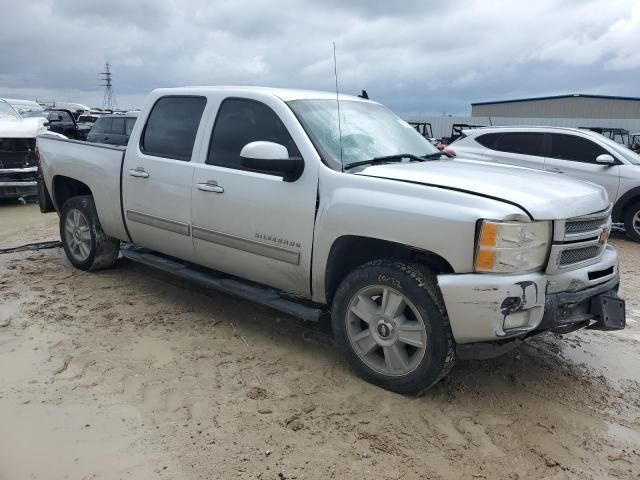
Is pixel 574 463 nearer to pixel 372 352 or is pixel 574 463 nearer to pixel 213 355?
pixel 372 352

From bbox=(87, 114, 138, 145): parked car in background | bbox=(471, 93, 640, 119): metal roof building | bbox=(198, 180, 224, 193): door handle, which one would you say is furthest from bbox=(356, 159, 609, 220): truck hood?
bbox=(471, 93, 640, 119): metal roof building

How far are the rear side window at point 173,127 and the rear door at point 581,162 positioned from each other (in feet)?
20.6

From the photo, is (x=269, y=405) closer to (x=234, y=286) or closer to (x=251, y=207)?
(x=234, y=286)

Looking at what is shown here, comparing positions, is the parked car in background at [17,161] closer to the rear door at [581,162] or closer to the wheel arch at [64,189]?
the wheel arch at [64,189]

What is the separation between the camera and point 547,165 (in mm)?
9094

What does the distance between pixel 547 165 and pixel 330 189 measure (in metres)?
6.58

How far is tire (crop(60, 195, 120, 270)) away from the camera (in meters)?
5.76

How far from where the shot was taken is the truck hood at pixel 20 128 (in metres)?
10.6

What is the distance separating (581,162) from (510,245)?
22.3 ft

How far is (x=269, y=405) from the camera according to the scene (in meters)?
3.37

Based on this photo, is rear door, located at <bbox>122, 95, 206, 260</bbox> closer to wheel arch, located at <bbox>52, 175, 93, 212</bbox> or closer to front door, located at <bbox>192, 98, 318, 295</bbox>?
front door, located at <bbox>192, 98, 318, 295</bbox>

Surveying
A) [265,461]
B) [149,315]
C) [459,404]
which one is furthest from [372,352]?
[149,315]

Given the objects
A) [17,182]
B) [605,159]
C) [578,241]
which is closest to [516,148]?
[605,159]

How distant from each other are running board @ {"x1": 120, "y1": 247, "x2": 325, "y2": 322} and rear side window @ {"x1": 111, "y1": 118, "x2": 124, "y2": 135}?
428 inches
